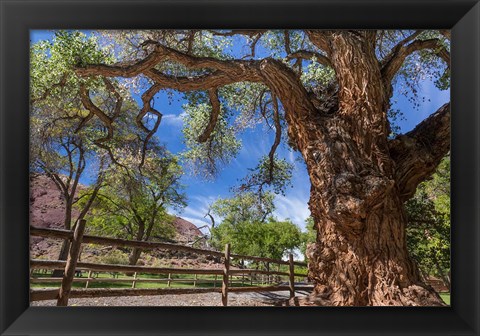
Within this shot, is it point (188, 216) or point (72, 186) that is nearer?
point (72, 186)

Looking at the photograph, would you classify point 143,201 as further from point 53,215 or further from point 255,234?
point 255,234

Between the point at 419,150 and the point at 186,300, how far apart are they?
2853 mm

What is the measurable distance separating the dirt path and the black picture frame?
7.86 feet

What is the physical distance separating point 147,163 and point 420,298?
6.36 metres

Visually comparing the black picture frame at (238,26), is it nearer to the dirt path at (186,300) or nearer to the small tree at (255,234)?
the dirt path at (186,300)

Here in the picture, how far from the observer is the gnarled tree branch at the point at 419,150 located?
286 centimetres

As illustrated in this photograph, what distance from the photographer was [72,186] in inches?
347

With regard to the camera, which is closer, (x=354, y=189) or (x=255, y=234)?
(x=354, y=189)

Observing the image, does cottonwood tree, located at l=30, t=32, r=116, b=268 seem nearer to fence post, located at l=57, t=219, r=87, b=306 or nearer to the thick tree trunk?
fence post, located at l=57, t=219, r=87, b=306

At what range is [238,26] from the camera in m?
Result: 1.43

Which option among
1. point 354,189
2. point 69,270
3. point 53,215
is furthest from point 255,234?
point 69,270

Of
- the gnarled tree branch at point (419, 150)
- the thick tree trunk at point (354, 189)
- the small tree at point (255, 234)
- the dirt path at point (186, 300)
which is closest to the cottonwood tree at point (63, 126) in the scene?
the dirt path at point (186, 300)
